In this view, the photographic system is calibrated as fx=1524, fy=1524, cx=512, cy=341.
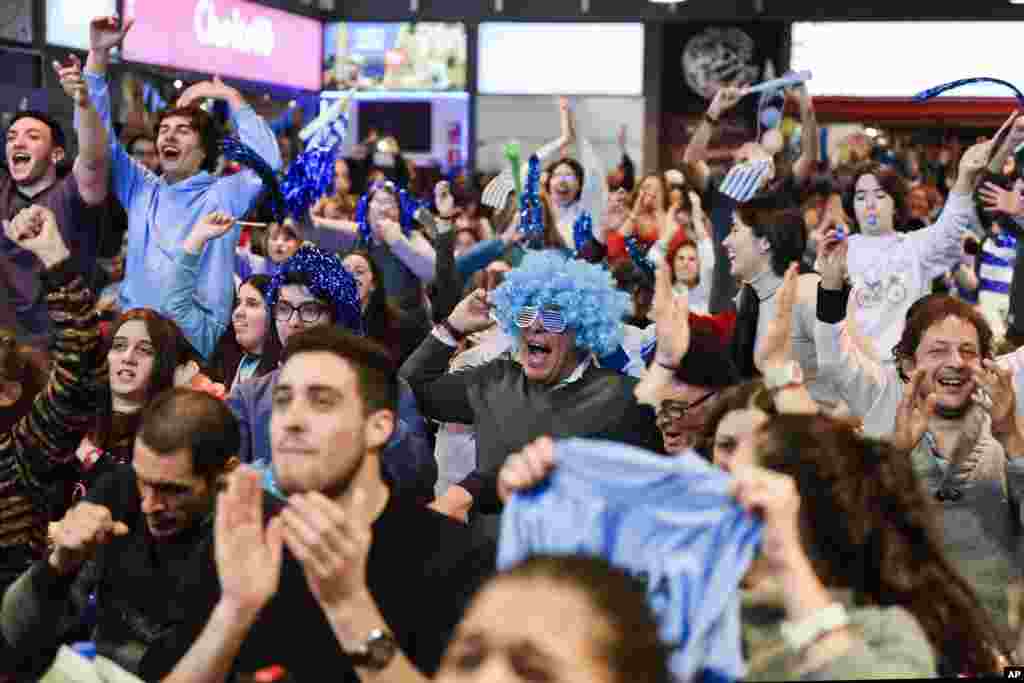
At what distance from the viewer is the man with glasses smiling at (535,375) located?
439cm

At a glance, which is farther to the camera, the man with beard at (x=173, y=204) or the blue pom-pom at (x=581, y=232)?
the blue pom-pom at (x=581, y=232)

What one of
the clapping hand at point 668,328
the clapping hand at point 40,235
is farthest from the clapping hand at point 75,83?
the clapping hand at point 668,328

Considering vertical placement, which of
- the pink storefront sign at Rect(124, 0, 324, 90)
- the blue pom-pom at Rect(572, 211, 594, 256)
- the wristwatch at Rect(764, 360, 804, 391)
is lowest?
the wristwatch at Rect(764, 360, 804, 391)

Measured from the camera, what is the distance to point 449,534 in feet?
9.77

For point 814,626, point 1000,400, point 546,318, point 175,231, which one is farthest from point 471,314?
point 814,626

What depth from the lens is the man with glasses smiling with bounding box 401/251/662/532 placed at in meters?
4.39

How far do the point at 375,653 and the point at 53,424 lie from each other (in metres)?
1.59

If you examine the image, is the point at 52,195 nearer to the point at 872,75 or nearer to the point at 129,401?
the point at 129,401

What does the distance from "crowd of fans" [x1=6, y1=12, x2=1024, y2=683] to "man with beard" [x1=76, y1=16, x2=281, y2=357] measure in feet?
0.05

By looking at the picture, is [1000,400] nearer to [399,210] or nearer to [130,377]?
[130,377]

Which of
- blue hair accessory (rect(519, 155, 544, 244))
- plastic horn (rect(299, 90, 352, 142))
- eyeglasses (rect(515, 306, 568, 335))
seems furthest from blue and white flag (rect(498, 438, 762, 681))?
plastic horn (rect(299, 90, 352, 142))

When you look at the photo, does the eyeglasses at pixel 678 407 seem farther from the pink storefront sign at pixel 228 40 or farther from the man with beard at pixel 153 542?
the pink storefront sign at pixel 228 40

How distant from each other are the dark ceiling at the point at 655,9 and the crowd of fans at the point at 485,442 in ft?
33.7

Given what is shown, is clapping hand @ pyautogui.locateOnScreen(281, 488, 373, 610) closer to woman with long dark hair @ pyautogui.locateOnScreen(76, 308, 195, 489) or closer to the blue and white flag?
the blue and white flag
